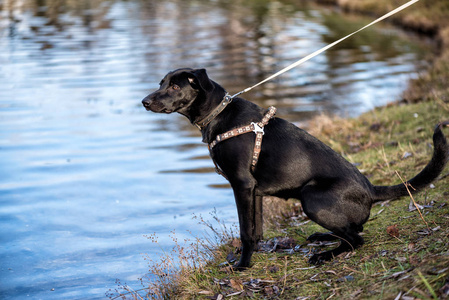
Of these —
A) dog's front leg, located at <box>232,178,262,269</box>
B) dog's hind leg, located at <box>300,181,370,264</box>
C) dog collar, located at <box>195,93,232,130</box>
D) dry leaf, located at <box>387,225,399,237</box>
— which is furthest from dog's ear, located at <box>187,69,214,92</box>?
dry leaf, located at <box>387,225,399,237</box>

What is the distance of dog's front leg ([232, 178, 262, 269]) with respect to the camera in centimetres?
470

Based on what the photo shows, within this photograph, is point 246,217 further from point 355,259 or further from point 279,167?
point 355,259

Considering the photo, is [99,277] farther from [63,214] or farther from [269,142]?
[269,142]

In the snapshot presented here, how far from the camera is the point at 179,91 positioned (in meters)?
4.91

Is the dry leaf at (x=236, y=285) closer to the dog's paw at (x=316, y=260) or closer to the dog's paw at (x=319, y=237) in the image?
the dog's paw at (x=316, y=260)

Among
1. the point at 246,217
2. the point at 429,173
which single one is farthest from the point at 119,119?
the point at 429,173

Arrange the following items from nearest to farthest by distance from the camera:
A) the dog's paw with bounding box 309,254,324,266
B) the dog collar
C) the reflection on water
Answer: the dog's paw with bounding box 309,254,324,266 → the dog collar → the reflection on water

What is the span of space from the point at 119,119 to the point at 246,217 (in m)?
7.56

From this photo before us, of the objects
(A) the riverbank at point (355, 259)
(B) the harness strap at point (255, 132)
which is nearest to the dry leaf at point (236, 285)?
(A) the riverbank at point (355, 259)

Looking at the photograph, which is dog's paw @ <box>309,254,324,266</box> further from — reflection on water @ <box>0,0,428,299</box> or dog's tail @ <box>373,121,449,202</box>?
reflection on water @ <box>0,0,428,299</box>

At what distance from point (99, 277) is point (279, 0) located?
40.7 meters

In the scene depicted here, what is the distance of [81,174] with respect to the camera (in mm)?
8539

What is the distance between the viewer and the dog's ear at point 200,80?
482cm

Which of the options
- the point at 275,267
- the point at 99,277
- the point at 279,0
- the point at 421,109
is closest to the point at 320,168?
the point at 275,267
